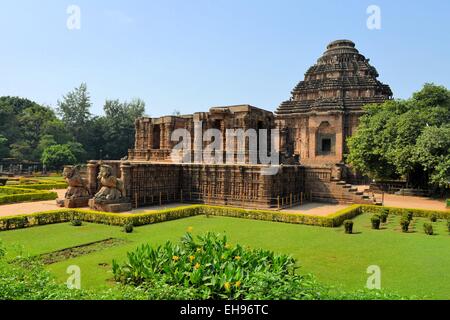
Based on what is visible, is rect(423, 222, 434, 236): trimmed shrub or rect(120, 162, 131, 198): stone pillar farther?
rect(120, 162, 131, 198): stone pillar

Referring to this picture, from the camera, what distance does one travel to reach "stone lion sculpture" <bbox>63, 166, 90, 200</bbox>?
741 inches

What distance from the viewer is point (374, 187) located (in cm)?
3203

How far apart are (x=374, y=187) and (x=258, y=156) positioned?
13615mm

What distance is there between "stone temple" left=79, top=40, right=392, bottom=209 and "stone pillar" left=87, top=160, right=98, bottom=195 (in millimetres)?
54

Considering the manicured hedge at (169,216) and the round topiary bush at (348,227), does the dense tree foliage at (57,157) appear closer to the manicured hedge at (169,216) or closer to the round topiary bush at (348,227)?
the manicured hedge at (169,216)

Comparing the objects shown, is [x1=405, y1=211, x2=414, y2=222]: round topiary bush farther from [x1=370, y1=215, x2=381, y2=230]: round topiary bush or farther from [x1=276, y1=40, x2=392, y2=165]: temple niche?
[x1=276, y1=40, x2=392, y2=165]: temple niche

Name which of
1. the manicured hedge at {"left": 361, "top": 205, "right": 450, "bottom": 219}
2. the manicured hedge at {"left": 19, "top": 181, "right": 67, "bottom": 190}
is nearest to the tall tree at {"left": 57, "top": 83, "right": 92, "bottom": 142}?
the manicured hedge at {"left": 19, "top": 181, "right": 67, "bottom": 190}

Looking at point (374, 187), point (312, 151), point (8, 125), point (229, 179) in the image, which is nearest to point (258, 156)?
point (229, 179)

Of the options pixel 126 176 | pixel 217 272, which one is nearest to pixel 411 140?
pixel 126 176

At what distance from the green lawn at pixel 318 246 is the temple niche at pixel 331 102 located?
21.8 metres

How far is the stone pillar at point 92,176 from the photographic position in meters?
20.2

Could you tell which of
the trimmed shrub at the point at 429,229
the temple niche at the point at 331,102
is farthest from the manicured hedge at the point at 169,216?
the temple niche at the point at 331,102
